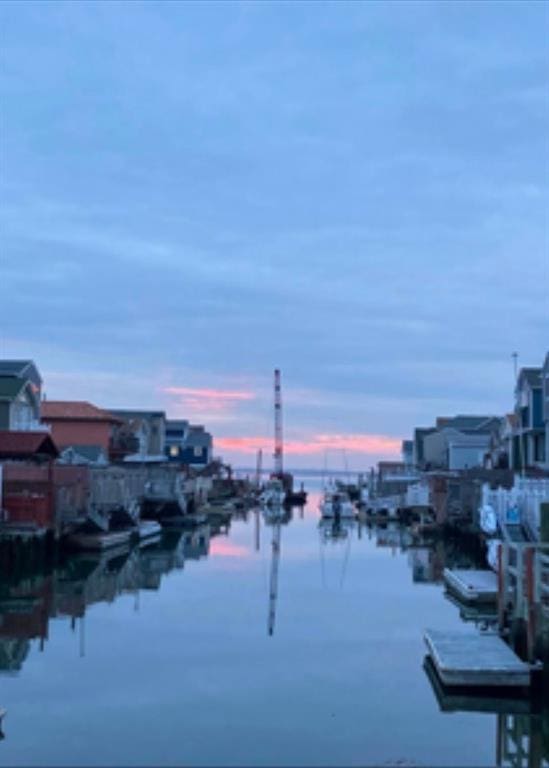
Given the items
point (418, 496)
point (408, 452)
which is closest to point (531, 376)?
point (418, 496)

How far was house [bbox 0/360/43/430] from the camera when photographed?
5462cm

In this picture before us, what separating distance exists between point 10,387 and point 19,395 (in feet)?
2.23

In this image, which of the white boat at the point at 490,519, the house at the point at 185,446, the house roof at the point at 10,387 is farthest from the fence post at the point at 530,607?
the house at the point at 185,446

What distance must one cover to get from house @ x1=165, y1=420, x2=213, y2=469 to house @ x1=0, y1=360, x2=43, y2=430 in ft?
145

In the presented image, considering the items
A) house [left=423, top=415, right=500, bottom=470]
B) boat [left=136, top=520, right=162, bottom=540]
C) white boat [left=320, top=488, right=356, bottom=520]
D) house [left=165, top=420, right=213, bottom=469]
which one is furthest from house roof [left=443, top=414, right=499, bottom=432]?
boat [left=136, top=520, right=162, bottom=540]

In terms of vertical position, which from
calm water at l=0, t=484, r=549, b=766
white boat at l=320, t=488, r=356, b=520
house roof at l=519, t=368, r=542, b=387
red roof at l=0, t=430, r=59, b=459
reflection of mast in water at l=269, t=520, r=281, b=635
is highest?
house roof at l=519, t=368, r=542, b=387

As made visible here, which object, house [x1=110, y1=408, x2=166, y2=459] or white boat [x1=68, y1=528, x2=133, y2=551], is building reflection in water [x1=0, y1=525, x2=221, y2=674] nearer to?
white boat [x1=68, y1=528, x2=133, y2=551]

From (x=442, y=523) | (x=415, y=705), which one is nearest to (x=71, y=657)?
(x=415, y=705)

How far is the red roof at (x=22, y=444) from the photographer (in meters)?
39.5

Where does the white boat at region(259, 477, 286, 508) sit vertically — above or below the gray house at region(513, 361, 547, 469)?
below

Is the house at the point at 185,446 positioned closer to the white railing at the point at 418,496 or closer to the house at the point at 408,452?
the house at the point at 408,452

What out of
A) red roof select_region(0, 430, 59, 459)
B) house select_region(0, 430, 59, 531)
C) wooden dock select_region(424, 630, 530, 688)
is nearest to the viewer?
wooden dock select_region(424, 630, 530, 688)

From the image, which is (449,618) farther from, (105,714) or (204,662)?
(105,714)

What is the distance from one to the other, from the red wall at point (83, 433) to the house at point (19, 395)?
11617 mm
